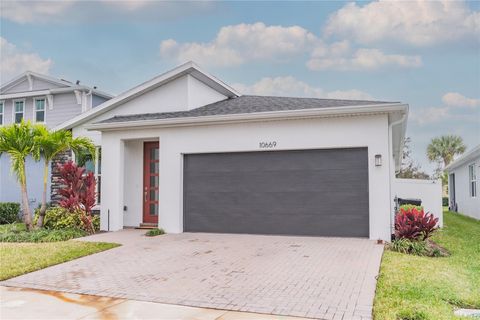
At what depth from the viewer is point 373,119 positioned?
995cm

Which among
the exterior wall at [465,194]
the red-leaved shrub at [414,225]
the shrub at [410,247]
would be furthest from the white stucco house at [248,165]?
the exterior wall at [465,194]

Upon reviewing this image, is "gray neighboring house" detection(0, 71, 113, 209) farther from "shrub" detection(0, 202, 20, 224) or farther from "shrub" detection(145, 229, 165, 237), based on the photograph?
"shrub" detection(145, 229, 165, 237)

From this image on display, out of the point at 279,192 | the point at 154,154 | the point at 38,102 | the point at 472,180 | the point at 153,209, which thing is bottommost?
the point at 153,209

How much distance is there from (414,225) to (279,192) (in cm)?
336

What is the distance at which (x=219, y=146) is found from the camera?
37.5 ft

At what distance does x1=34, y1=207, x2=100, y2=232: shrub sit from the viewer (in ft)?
38.9

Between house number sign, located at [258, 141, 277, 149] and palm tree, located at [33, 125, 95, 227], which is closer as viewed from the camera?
house number sign, located at [258, 141, 277, 149]

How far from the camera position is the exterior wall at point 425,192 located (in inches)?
546

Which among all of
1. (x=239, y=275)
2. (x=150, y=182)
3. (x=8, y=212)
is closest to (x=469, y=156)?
(x=150, y=182)

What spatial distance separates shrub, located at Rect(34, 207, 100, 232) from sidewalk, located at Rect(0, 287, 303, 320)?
248 inches

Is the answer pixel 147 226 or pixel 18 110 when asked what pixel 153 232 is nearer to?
pixel 147 226

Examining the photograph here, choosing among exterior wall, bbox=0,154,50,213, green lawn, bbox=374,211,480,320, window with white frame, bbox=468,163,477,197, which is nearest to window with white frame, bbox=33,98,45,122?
exterior wall, bbox=0,154,50,213

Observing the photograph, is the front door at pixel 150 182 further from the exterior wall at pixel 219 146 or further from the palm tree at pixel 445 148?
the palm tree at pixel 445 148

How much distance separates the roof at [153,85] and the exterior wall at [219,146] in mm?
1822
